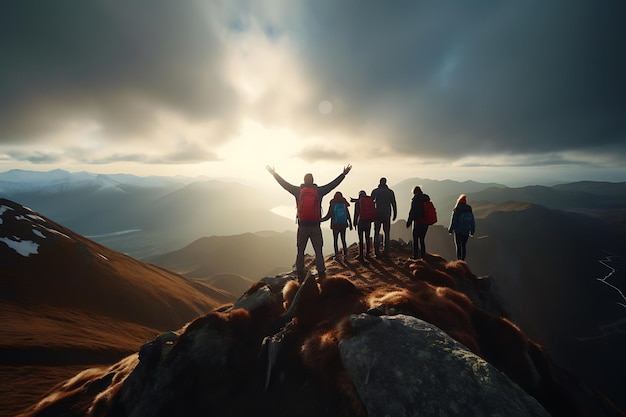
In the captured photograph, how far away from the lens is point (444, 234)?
192 m

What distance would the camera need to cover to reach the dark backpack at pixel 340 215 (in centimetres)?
1912

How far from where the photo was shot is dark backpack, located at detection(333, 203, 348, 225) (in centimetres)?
1912

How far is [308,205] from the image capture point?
12.8 meters

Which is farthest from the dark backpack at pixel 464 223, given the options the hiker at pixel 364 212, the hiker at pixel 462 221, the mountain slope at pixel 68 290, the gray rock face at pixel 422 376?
the mountain slope at pixel 68 290

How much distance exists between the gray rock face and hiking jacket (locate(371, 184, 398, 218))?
11.5 metres

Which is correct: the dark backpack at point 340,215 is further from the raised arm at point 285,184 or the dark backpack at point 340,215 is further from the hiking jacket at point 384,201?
the raised arm at point 285,184

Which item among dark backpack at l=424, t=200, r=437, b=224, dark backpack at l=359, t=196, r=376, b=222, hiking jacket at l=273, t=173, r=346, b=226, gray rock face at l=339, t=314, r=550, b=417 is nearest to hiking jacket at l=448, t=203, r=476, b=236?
dark backpack at l=424, t=200, r=437, b=224

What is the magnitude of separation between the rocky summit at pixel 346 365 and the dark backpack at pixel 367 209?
6753 mm

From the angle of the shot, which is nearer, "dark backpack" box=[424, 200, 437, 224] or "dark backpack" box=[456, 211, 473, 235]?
"dark backpack" box=[424, 200, 437, 224]

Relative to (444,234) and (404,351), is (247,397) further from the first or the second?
(444,234)

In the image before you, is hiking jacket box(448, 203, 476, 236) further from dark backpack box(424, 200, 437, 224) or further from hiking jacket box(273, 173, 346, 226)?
hiking jacket box(273, 173, 346, 226)

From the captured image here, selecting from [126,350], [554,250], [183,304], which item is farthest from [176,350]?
[554,250]

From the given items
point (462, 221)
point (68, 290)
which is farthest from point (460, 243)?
point (68, 290)

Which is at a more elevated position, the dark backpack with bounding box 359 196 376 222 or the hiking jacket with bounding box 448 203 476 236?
the dark backpack with bounding box 359 196 376 222
